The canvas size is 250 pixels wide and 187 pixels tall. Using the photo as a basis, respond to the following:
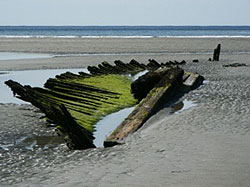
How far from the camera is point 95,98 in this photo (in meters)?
13.3

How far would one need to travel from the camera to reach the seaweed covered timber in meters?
8.38

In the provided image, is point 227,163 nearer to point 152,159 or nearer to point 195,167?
point 195,167

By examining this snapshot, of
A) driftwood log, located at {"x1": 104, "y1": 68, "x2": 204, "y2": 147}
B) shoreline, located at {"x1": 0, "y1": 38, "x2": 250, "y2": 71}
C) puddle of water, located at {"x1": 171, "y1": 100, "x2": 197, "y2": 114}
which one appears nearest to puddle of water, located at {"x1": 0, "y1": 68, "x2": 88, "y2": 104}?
shoreline, located at {"x1": 0, "y1": 38, "x2": 250, "y2": 71}

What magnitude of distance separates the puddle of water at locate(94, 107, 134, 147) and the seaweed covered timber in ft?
0.52

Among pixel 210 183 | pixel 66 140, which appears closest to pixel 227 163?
pixel 210 183

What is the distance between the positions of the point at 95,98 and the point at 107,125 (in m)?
2.82

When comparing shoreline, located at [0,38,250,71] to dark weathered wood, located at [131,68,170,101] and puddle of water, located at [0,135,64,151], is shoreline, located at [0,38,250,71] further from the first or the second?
puddle of water, located at [0,135,64,151]

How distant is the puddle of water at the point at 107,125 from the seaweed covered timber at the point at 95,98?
16 cm

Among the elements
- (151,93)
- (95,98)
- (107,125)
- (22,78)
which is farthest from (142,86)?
(22,78)

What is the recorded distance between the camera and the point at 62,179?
628 centimetres

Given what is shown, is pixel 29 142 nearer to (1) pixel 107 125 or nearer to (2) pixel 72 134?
(2) pixel 72 134

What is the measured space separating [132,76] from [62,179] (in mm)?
15100

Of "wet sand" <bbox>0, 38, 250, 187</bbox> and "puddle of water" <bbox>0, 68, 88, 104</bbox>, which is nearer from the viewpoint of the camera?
"wet sand" <bbox>0, 38, 250, 187</bbox>

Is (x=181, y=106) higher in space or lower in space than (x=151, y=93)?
lower
